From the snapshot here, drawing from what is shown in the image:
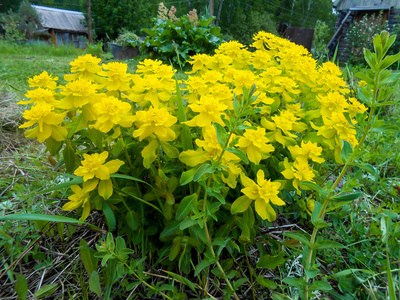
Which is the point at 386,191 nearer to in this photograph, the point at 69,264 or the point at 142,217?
the point at 142,217

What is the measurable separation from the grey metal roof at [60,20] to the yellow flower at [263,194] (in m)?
33.6

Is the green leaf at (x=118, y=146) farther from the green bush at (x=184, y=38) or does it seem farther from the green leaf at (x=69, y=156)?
the green bush at (x=184, y=38)

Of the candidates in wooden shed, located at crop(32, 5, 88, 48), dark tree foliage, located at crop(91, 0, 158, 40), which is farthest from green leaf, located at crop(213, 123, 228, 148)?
wooden shed, located at crop(32, 5, 88, 48)

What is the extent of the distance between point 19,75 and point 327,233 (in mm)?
4311

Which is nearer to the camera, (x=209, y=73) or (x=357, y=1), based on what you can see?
(x=209, y=73)

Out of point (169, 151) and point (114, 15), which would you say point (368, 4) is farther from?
point (114, 15)

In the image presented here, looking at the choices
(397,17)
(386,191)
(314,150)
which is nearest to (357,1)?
(397,17)

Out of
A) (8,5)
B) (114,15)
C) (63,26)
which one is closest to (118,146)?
(114,15)

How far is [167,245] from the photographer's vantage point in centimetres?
108

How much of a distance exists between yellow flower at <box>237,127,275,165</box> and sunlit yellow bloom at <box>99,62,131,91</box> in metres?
0.52

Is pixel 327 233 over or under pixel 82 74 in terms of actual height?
under

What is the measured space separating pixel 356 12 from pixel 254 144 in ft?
47.4

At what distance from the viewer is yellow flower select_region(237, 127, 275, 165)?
33.9 inches

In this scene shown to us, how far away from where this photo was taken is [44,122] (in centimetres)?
87
